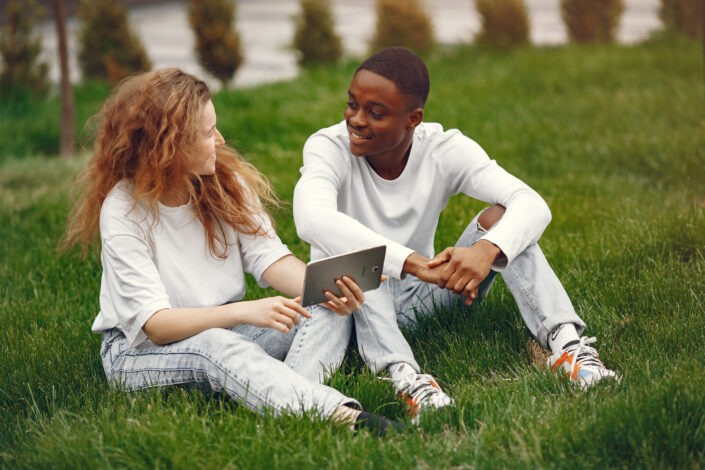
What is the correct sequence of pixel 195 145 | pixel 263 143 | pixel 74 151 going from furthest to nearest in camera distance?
pixel 74 151, pixel 263 143, pixel 195 145

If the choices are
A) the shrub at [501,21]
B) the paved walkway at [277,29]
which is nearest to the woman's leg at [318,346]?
the paved walkway at [277,29]

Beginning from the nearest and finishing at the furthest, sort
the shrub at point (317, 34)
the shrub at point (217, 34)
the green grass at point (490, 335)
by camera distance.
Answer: the green grass at point (490, 335) → the shrub at point (217, 34) → the shrub at point (317, 34)

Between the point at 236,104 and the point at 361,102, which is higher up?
the point at 361,102

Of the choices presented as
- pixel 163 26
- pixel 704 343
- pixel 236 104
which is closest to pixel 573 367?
pixel 704 343

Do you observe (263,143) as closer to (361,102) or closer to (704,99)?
(361,102)

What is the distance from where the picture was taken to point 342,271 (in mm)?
2664

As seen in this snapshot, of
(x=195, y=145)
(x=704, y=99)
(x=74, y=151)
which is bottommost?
(x=74, y=151)

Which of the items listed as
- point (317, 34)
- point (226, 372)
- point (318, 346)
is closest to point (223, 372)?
point (226, 372)

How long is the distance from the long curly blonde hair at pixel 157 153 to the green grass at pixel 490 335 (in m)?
0.70

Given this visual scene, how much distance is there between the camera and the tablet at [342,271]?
2596 mm

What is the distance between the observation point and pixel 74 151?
6.95m

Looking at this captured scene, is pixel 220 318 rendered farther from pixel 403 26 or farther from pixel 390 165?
pixel 403 26

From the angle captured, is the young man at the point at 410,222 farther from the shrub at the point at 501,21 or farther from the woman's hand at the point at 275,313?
the shrub at the point at 501,21

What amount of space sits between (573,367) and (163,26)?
13.0 meters
